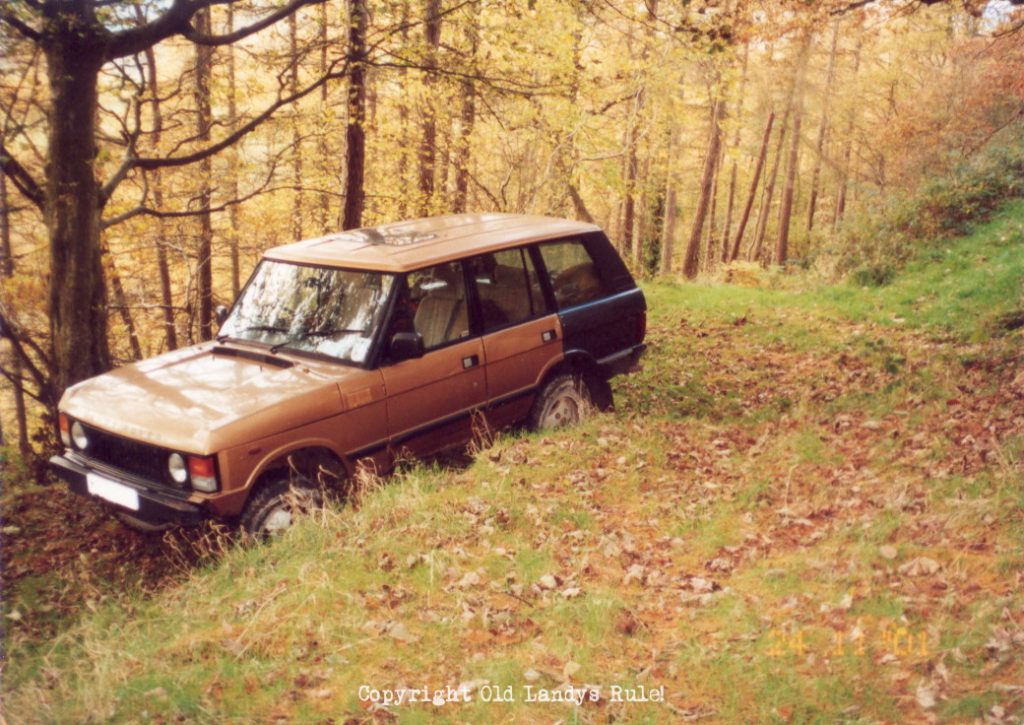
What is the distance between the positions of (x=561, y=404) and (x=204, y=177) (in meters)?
9.27

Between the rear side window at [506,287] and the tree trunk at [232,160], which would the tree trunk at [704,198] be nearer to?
the tree trunk at [232,160]

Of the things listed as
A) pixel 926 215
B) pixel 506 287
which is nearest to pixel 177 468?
pixel 506 287

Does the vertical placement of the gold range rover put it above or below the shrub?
below

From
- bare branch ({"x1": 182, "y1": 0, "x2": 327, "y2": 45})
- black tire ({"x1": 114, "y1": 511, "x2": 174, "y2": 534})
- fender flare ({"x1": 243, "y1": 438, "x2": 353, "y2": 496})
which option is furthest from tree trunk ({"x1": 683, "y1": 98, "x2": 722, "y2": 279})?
black tire ({"x1": 114, "y1": 511, "x2": 174, "y2": 534})

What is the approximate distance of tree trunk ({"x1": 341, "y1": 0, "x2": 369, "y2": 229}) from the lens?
8859mm

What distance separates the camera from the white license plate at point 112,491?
4684 mm

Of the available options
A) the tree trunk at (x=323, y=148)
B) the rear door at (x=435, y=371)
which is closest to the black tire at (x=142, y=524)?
the rear door at (x=435, y=371)

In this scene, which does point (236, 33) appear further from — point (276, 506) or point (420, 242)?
point (276, 506)

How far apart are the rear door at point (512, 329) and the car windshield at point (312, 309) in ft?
3.11

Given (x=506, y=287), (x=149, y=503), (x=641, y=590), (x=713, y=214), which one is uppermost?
(x=713, y=214)

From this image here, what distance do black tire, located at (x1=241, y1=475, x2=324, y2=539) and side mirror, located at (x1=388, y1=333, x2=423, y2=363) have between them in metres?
1.07

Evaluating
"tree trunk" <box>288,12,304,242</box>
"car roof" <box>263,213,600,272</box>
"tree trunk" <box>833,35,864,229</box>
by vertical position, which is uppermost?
"tree trunk" <box>833,35,864,229</box>

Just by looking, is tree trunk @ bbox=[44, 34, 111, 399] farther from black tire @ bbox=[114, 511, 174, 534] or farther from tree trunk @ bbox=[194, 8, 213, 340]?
tree trunk @ bbox=[194, 8, 213, 340]

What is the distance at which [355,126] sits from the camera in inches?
396
